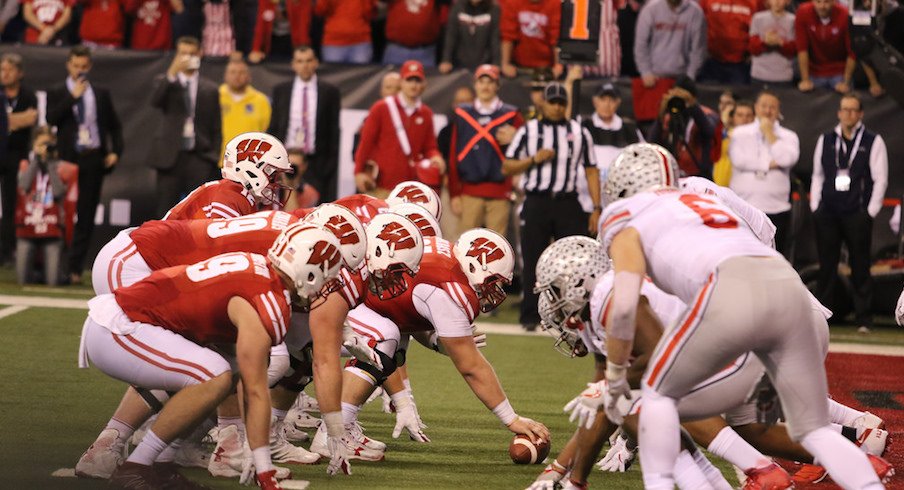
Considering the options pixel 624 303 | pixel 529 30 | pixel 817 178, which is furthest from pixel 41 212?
pixel 624 303

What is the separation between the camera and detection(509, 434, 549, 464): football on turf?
22.7 ft

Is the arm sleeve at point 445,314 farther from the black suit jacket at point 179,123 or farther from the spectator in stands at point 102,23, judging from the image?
the spectator in stands at point 102,23

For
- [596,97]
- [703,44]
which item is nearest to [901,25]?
[703,44]

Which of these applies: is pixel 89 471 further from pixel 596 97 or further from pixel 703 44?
pixel 703 44

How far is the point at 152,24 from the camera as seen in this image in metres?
15.2

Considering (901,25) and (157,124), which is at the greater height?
(901,25)

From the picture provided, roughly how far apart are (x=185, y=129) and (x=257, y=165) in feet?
21.0

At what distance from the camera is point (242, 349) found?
5547mm

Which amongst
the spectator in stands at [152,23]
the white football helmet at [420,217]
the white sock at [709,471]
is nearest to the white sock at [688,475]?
the white sock at [709,471]

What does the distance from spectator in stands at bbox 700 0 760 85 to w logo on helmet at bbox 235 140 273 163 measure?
808 centimetres

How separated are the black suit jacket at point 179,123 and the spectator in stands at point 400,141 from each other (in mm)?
1542

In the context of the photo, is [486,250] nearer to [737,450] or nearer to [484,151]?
[737,450]

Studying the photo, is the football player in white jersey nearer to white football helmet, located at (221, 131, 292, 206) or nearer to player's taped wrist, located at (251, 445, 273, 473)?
player's taped wrist, located at (251, 445, 273, 473)

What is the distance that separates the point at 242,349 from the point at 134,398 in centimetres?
106
